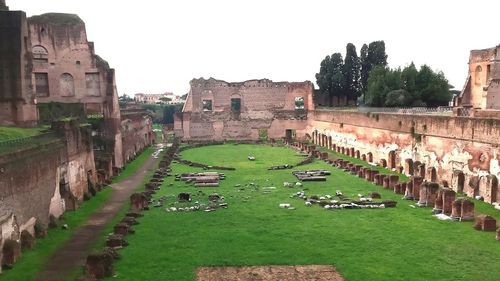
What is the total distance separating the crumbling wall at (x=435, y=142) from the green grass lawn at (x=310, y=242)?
2172 mm

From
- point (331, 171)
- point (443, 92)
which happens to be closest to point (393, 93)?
point (443, 92)

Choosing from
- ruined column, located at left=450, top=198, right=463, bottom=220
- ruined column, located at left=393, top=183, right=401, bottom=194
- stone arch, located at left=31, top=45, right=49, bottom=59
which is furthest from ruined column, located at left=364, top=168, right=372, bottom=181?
stone arch, located at left=31, top=45, right=49, bottom=59

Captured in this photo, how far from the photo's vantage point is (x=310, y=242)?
1312 centimetres

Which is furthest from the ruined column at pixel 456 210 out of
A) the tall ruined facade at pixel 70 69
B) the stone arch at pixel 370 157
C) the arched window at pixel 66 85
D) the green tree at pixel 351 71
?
the green tree at pixel 351 71

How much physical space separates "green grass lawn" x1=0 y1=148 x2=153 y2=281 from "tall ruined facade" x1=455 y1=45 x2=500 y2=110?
86.2 ft

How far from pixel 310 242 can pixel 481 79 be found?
29.7m

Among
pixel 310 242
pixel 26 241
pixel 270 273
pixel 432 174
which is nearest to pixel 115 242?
pixel 26 241

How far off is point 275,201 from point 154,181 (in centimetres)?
748

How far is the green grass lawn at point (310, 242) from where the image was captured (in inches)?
434

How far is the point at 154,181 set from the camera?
23250 mm

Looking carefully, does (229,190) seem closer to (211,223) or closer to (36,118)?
(211,223)

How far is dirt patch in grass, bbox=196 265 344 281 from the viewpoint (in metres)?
10.6

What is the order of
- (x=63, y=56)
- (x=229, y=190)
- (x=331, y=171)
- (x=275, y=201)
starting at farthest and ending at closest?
(x=63, y=56) < (x=331, y=171) < (x=229, y=190) < (x=275, y=201)

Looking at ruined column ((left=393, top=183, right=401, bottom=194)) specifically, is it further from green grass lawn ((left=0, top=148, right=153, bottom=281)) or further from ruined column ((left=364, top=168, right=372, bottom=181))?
green grass lawn ((left=0, top=148, right=153, bottom=281))
